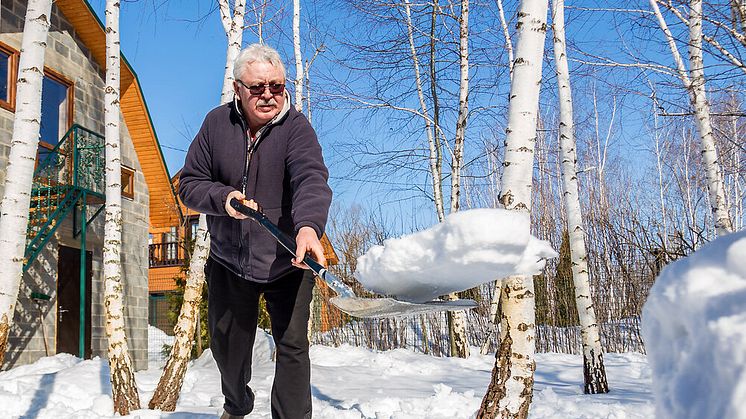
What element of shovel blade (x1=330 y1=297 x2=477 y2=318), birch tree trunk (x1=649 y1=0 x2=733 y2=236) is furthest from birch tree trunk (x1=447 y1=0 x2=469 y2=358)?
shovel blade (x1=330 y1=297 x2=477 y2=318)

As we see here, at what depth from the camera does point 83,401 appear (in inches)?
211

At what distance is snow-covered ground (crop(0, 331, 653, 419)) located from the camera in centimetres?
454

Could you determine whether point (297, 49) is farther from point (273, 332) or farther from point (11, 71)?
point (273, 332)

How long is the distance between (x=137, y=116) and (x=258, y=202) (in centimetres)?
1051

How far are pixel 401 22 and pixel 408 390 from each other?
745 centimetres

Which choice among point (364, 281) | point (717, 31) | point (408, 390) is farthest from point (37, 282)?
point (717, 31)

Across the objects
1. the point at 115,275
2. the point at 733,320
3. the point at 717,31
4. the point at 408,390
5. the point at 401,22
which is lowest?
the point at 408,390

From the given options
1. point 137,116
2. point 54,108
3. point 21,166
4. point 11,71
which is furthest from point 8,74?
point 21,166

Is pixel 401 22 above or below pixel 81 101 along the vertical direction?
above

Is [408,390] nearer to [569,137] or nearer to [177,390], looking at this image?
[177,390]

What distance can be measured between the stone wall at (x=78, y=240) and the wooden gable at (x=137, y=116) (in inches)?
6.9

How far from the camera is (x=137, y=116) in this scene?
12.2 meters

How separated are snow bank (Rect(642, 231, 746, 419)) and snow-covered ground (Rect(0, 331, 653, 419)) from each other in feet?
11.6

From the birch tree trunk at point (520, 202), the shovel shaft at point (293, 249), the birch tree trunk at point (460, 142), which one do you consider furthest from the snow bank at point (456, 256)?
the birch tree trunk at point (460, 142)
